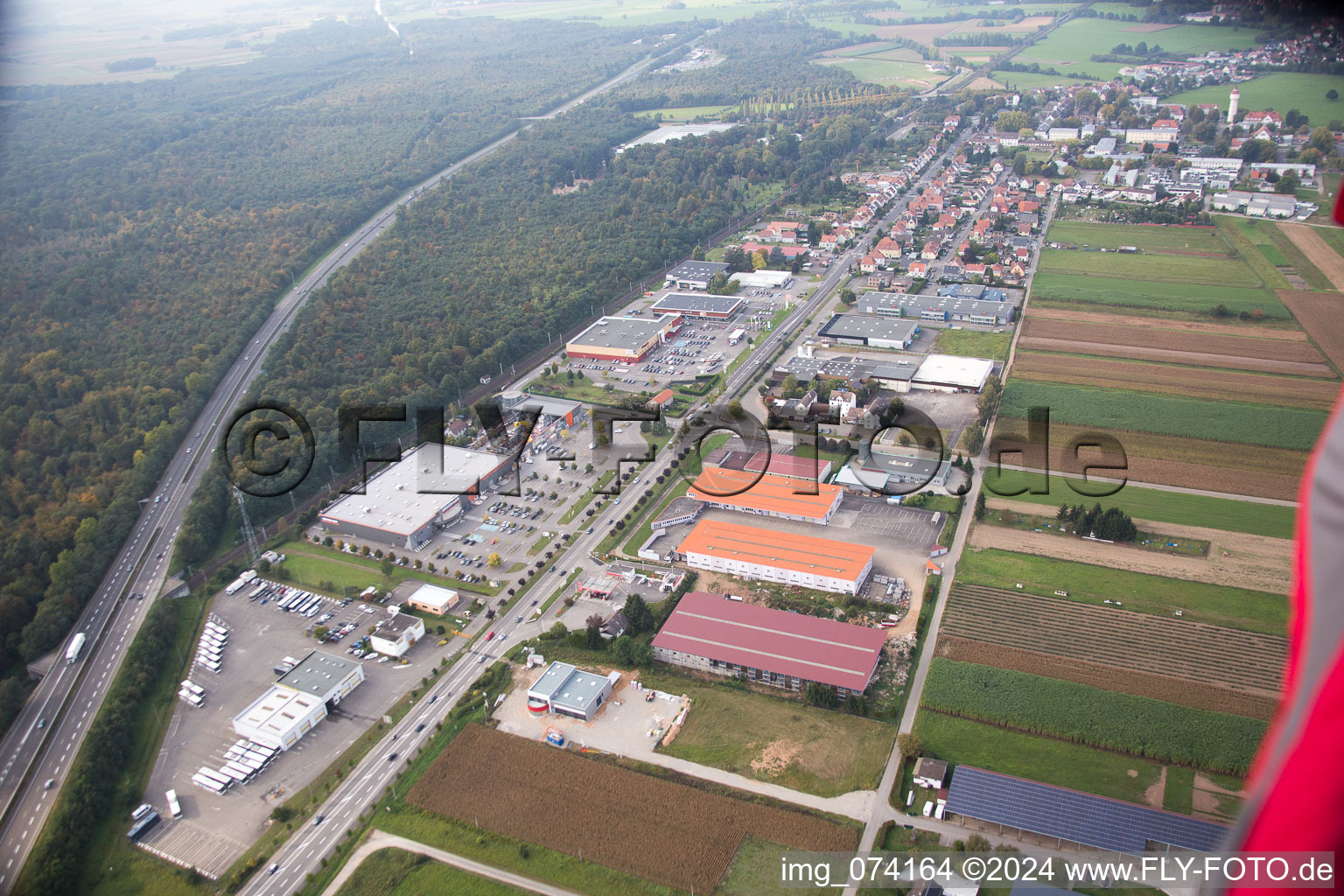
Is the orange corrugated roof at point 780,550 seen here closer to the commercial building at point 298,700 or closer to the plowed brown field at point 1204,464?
the plowed brown field at point 1204,464

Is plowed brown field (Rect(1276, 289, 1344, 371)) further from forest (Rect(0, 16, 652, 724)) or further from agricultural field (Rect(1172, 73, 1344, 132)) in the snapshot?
forest (Rect(0, 16, 652, 724))

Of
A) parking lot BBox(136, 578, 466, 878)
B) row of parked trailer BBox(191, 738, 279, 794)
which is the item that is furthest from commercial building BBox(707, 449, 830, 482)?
row of parked trailer BBox(191, 738, 279, 794)

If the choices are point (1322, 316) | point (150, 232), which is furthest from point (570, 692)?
point (150, 232)

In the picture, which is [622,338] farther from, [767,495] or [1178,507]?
[1178,507]

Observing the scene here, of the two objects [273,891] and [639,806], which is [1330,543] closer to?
[639,806]

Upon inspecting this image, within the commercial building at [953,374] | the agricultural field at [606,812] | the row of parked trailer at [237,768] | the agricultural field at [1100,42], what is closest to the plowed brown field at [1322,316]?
the commercial building at [953,374]

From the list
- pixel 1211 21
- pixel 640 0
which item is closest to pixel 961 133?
pixel 1211 21
